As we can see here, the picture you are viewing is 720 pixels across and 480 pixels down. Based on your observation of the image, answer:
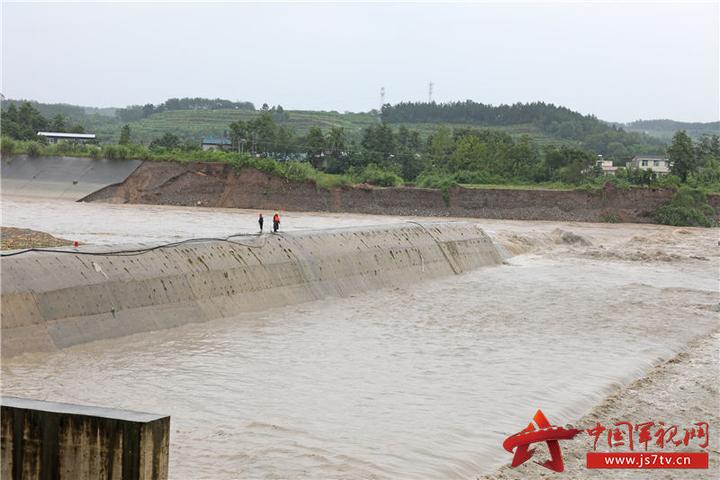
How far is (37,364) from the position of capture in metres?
12.8

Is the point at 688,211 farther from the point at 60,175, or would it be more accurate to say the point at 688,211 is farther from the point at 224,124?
the point at 224,124

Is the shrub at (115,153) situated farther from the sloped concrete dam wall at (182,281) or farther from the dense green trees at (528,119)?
the dense green trees at (528,119)

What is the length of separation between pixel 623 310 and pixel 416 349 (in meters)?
7.76

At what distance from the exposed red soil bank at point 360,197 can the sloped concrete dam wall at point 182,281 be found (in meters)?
30.2

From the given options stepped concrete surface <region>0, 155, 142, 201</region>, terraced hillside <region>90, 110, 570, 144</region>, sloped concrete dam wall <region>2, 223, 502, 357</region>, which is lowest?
sloped concrete dam wall <region>2, 223, 502, 357</region>

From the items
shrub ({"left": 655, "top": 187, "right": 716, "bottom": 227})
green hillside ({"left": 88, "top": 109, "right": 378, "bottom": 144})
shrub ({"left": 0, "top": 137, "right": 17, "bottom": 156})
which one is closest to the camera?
shrub ({"left": 655, "top": 187, "right": 716, "bottom": 227})

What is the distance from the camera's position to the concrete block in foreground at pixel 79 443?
6477 millimetres

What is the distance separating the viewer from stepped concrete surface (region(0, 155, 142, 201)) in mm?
57281

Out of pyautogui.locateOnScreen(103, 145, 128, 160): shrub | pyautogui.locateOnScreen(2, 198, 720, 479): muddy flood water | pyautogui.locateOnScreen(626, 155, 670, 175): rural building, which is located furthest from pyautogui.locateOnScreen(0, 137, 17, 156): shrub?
pyautogui.locateOnScreen(626, 155, 670, 175): rural building

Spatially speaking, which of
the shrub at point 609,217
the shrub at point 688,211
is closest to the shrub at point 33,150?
the shrub at point 609,217

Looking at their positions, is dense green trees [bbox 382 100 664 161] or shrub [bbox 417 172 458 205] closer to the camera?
shrub [bbox 417 172 458 205]

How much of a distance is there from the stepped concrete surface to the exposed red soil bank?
0.94 meters

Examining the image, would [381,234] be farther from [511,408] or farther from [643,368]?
[511,408]

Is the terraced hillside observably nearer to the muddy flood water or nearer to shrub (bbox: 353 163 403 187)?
shrub (bbox: 353 163 403 187)
